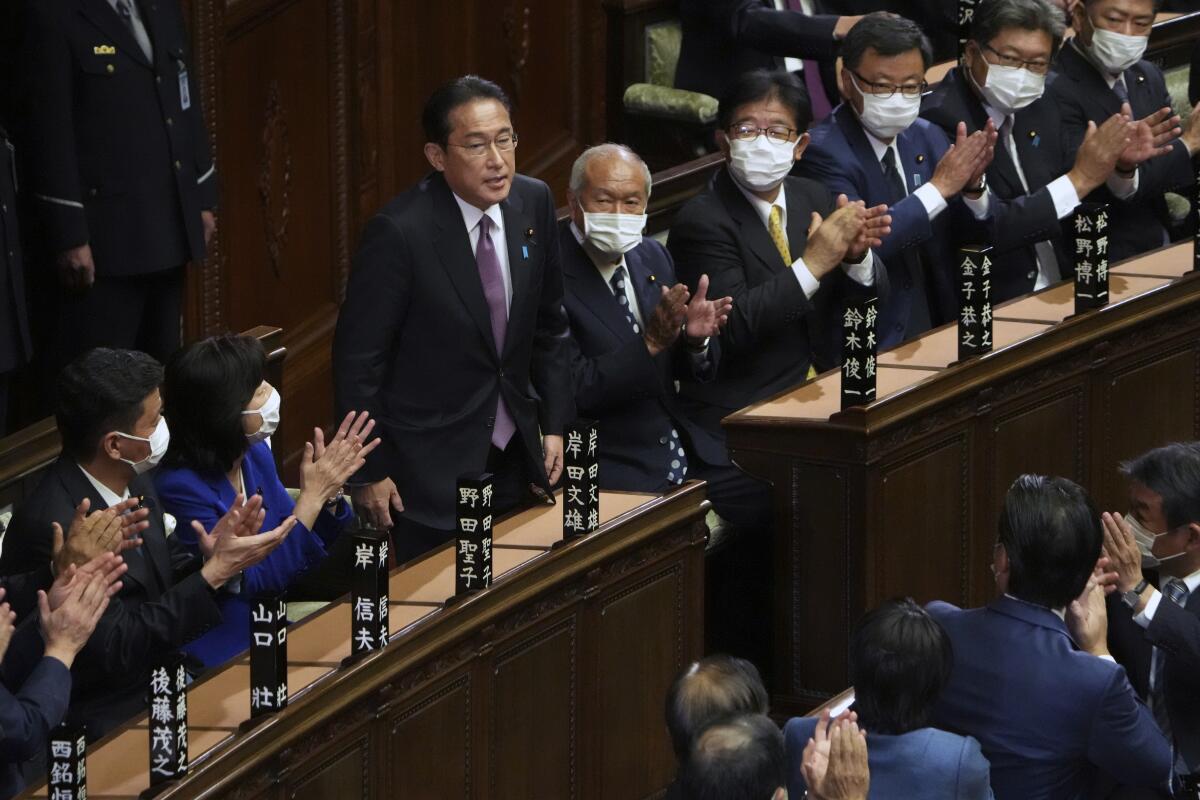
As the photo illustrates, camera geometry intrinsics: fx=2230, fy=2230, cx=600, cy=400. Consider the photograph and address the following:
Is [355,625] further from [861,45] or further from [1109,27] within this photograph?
[1109,27]

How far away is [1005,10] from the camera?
17.5ft

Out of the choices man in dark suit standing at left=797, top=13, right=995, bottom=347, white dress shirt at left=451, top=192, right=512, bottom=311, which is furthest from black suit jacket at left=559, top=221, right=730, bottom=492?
man in dark suit standing at left=797, top=13, right=995, bottom=347

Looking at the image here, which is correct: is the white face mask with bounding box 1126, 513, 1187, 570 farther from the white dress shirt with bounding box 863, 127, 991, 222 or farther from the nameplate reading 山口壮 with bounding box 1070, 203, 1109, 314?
the white dress shirt with bounding box 863, 127, 991, 222

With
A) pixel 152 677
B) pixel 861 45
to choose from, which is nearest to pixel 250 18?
pixel 861 45

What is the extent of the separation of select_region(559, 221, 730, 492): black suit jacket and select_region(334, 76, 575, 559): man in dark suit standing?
0.26m

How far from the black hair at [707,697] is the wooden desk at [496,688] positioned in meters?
0.60

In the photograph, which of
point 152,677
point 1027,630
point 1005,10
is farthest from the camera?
point 1005,10

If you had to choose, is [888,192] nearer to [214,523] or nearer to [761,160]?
[761,160]

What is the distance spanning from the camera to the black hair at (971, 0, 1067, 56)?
5.33 meters

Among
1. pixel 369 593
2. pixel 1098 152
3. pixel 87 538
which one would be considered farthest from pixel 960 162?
pixel 87 538

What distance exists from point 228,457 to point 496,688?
24.5 inches

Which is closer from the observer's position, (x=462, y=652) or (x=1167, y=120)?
(x=462, y=652)

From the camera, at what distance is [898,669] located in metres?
3.19

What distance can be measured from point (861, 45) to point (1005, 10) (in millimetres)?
441
